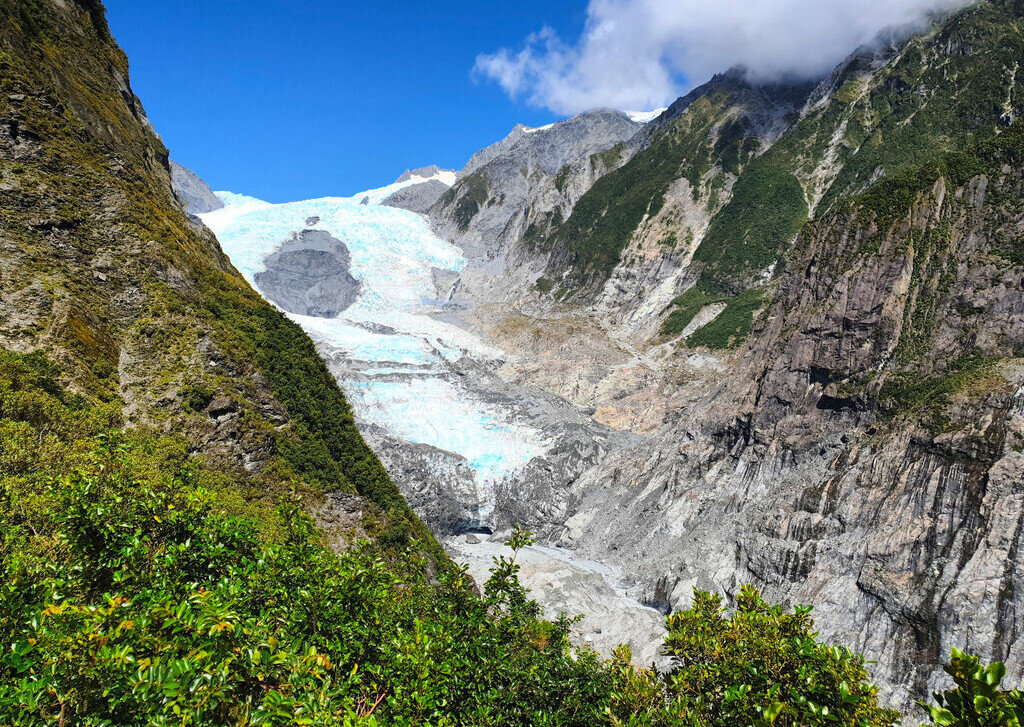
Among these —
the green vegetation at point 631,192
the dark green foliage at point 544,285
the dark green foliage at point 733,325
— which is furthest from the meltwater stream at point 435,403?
the green vegetation at point 631,192

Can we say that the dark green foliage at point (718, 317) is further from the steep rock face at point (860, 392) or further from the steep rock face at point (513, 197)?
the steep rock face at point (513, 197)

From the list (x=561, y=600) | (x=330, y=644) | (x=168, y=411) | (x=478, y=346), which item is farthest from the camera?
(x=478, y=346)

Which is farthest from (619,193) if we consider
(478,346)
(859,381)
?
(859,381)

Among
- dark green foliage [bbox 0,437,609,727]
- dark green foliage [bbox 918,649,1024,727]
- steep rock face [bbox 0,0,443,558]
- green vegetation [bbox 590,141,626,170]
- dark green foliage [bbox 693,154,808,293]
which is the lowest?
dark green foliage [bbox 0,437,609,727]

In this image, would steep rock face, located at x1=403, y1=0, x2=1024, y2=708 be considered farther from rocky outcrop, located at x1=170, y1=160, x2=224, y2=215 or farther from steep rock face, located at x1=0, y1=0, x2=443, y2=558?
rocky outcrop, located at x1=170, y1=160, x2=224, y2=215

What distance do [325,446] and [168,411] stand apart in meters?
10.2

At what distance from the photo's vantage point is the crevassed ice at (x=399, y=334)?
8250 cm

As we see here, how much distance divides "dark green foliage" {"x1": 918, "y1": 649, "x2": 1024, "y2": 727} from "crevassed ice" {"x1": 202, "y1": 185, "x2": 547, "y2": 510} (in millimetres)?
68879

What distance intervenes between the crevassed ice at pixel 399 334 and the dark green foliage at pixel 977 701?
68.9 meters

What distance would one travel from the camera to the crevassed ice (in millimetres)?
82500

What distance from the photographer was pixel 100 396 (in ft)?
94.0

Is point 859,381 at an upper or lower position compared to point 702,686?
upper

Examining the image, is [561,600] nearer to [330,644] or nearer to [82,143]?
[330,644]

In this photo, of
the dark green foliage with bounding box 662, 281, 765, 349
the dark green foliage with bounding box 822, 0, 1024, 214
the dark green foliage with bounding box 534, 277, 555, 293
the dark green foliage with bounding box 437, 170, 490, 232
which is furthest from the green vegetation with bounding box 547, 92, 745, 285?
the dark green foliage with bounding box 437, 170, 490, 232
